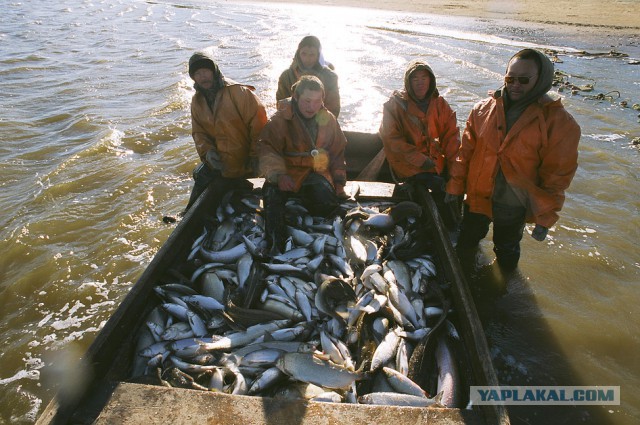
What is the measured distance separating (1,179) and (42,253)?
3.43 metres

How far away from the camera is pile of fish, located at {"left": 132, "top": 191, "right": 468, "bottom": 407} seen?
3.10 metres

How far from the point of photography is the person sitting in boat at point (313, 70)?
5.82 metres

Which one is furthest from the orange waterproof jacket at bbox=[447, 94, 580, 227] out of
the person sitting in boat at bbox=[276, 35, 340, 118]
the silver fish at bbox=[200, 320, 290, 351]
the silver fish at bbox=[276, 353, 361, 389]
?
the silver fish at bbox=[200, 320, 290, 351]

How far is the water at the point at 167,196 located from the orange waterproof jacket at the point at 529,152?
1831 millimetres

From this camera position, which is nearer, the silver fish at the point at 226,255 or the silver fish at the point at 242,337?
the silver fish at the point at 242,337

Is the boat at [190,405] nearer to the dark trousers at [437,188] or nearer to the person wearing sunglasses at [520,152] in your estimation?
the person wearing sunglasses at [520,152]

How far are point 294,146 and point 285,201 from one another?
0.73 metres

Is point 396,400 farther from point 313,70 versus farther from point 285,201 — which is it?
point 313,70

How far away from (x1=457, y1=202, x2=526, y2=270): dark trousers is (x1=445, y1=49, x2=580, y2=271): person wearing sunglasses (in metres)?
0.02

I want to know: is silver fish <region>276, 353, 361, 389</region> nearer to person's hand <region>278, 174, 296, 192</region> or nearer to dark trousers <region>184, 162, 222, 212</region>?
person's hand <region>278, 174, 296, 192</region>

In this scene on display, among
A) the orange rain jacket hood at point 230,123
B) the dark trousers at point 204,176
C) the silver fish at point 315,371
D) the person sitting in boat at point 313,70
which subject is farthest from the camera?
the person sitting in boat at point 313,70

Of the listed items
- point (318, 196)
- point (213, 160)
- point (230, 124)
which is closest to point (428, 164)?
point (318, 196)

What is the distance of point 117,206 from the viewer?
7539 mm

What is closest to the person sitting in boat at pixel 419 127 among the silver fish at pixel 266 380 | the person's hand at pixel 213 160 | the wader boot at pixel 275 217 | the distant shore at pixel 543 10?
the wader boot at pixel 275 217
